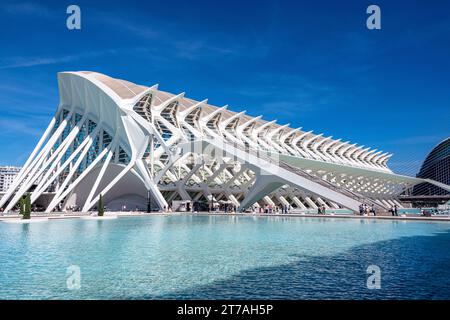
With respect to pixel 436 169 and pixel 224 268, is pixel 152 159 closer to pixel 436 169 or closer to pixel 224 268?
Answer: pixel 224 268

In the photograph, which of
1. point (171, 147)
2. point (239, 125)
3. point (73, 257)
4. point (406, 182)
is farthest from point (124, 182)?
point (406, 182)

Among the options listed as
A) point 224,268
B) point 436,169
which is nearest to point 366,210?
point 224,268

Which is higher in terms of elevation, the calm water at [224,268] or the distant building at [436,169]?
the distant building at [436,169]

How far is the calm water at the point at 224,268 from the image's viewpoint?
5.65 metres

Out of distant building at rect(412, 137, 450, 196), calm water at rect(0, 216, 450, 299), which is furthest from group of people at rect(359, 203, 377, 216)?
distant building at rect(412, 137, 450, 196)

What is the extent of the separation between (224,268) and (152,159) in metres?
28.0

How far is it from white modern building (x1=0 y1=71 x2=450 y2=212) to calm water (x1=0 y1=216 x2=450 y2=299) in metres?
15.1

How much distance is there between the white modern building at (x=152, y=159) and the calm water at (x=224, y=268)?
15.1 metres

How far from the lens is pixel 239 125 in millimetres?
50906

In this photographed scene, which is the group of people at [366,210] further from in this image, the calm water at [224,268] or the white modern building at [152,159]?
the calm water at [224,268]

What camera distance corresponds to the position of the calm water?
223 inches

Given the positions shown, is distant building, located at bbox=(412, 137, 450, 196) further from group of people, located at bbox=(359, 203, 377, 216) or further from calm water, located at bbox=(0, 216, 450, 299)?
calm water, located at bbox=(0, 216, 450, 299)

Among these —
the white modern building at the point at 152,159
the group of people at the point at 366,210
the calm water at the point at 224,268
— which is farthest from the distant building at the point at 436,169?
the calm water at the point at 224,268

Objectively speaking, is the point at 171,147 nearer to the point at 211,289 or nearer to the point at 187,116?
the point at 187,116
